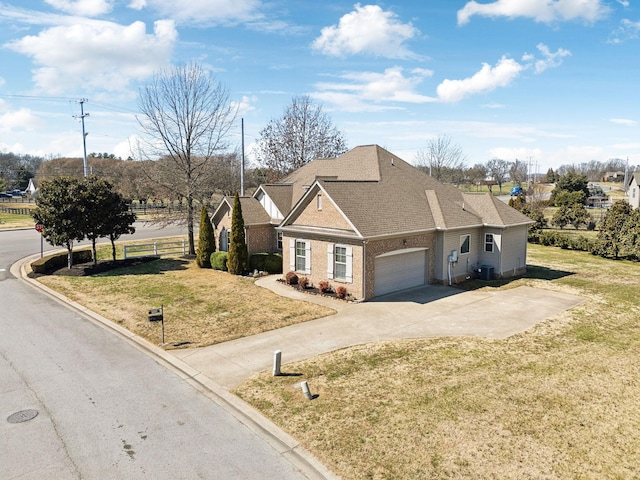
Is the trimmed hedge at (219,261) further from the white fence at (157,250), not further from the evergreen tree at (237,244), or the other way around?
the white fence at (157,250)

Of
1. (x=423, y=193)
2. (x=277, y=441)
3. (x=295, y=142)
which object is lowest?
(x=277, y=441)

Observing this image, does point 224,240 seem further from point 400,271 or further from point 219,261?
point 400,271

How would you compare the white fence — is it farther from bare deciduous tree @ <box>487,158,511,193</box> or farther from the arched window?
bare deciduous tree @ <box>487,158,511,193</box>

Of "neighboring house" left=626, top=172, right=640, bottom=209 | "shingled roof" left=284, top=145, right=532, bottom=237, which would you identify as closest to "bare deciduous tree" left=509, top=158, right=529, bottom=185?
"neighboring house" left=626, top=172, right=640, bottom=209

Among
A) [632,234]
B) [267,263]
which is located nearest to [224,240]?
[267,263]

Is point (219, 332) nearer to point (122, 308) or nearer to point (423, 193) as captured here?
point (122, 308)

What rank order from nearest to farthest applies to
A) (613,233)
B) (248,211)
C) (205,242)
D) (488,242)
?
1. (488,242)
2. (205,242)
3. (248,211)
4. (613,233)

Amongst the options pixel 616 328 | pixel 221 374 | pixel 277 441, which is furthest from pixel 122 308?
pixel 616 328
